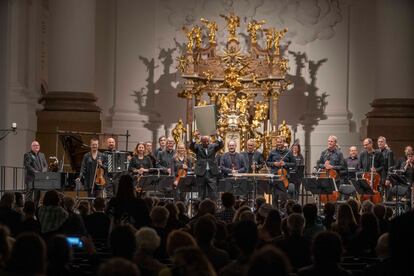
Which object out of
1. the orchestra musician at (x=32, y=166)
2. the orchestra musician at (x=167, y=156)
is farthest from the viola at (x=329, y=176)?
the orchestra musician at (x=32, y=166)

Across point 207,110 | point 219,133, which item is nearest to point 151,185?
point 207,110

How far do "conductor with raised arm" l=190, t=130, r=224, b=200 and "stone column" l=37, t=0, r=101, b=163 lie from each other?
5.20 metres

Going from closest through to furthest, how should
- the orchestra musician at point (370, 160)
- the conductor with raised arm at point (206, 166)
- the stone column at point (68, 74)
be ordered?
1. the conductor with raised arm at point (206, 166)
2. the orchestra musician at point (370, 160)
3. the stone column at point (68, 74)

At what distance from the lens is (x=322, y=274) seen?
6828 millimetres

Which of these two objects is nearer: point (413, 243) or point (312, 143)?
point (413, 243)

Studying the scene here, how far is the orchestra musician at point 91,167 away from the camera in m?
19.9

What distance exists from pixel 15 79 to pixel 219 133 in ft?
17.9

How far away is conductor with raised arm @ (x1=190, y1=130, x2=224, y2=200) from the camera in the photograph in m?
19.8

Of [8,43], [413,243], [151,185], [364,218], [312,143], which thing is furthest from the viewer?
[312,143]

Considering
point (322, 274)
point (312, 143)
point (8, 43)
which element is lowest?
point (322, 274)

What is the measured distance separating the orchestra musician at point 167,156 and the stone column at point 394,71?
234 inches

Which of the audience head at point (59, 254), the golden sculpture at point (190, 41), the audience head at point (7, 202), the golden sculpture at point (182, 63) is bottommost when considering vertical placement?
the audience head at point (59, 254)

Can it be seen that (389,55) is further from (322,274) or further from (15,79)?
(322,274)

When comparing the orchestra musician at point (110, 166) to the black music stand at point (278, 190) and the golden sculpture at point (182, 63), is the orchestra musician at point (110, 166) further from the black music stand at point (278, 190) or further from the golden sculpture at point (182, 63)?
the golden sculpture at point (182, 63)
